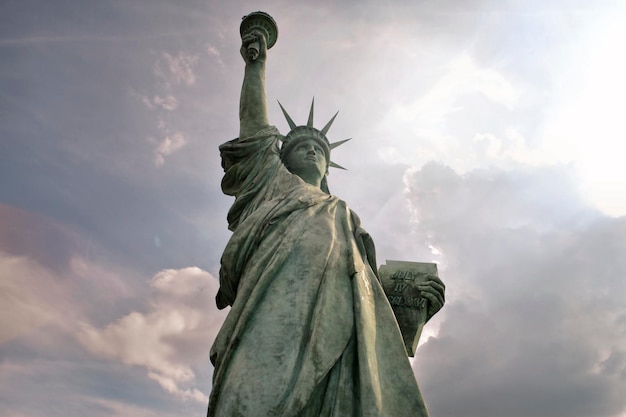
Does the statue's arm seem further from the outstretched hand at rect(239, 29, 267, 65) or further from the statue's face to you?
the statue's face

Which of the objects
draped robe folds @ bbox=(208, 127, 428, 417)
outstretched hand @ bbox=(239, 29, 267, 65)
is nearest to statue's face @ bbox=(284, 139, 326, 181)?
draped robe folds @ bbox=(208, 127, 428, 417)

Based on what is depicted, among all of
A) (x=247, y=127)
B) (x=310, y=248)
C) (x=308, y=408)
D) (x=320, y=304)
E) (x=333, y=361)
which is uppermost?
(x=247, y=127)

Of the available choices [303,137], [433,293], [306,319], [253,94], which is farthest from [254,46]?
[306,319]

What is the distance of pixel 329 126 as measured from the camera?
8633mm

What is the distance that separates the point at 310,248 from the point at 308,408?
65.5 inches

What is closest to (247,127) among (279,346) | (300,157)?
(300,157)

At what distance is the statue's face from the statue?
0.39 m

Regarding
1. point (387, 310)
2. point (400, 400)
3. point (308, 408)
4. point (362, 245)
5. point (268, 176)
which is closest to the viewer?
point (308, 408)

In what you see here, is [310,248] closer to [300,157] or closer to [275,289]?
[275,289]

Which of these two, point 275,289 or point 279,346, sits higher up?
point 275,289

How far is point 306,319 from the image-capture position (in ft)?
16.9

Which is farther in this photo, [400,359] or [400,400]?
[400,359]

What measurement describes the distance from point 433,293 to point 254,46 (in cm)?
434

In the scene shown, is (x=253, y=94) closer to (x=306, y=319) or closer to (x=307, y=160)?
(x=307, y=160)
